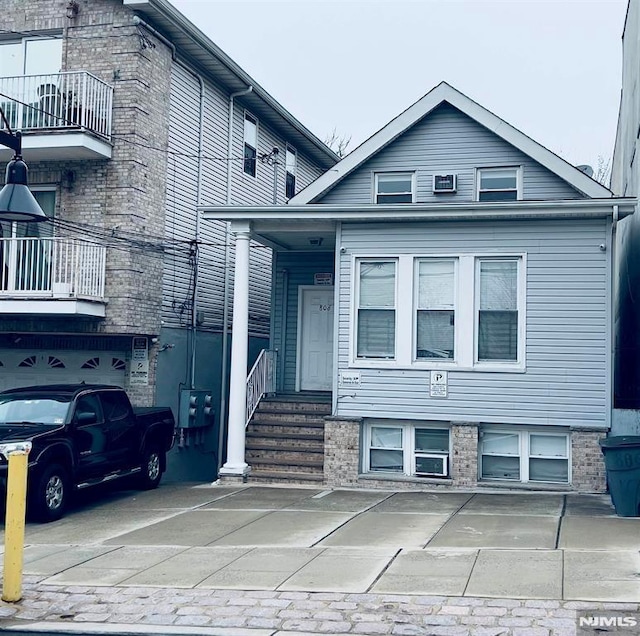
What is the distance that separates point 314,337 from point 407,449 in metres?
4.04

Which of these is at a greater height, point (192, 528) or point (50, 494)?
point (50, 494)

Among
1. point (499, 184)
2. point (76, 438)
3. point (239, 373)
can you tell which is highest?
point (499, 184)

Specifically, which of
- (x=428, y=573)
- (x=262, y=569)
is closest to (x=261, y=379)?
(x=262, y=569)

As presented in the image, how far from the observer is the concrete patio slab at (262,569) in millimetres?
7941

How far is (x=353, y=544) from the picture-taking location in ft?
31.3

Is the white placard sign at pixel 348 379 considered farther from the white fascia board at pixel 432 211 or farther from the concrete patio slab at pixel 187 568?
the concrete patio slab at pixel 187 568

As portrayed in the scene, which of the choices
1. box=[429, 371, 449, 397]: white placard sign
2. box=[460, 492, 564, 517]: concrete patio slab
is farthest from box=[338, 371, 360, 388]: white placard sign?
box=[460, 492, 564, 517]: concrete patio slab

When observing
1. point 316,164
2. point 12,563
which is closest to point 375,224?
point 12,563

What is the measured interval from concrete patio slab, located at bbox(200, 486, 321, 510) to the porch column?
640 mm

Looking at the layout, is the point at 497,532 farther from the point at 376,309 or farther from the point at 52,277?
the point at 52,277

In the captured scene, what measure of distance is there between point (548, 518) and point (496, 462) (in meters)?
3.18

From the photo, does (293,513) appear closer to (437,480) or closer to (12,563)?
(437,480)

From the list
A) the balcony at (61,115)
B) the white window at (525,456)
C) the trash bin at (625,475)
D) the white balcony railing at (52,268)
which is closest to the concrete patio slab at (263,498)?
the white window at (525,456)

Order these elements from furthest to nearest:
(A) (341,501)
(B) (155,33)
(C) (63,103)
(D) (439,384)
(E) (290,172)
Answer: (E) (290,172)
(B) (155,33)
(C) (63,103)
(D) (439,384)
(A) (341,501)
